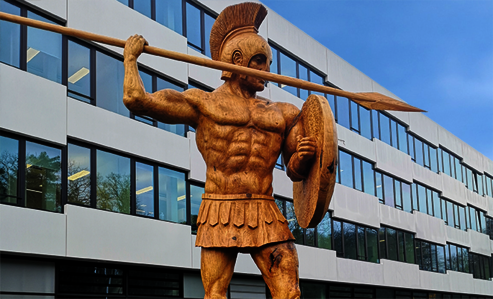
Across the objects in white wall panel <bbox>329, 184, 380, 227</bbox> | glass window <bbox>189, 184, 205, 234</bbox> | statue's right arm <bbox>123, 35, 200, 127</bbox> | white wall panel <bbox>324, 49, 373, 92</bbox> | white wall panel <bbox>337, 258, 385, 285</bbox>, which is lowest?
white wall panel <bbox>337, 258, 385, 285</bbox>

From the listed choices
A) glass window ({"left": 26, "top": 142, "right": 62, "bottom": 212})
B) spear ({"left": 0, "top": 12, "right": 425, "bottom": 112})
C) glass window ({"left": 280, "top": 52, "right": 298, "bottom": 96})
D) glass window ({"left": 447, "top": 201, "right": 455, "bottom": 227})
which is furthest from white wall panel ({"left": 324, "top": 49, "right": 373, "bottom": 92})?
spear ({"left": 0, "top": 12, "right": 425, "bottom": 112})

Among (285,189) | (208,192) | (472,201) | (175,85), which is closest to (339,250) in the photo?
(285,189)

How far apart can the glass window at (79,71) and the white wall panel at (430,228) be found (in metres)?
20.8

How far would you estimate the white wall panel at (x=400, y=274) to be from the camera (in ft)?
91.9

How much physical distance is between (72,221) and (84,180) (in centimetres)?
124

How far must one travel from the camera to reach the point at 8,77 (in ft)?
43.9

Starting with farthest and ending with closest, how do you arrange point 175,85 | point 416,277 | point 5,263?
point 416,277, point 175,85, point 5,263

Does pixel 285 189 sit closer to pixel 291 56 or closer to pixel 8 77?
pixel 291 56

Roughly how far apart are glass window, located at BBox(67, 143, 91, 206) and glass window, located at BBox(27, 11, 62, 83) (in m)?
1.72

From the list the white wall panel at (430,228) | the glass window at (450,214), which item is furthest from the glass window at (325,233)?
the glass window at (450,214)

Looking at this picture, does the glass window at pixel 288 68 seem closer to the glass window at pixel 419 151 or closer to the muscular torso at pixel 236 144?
the glass window at pixel 419 151

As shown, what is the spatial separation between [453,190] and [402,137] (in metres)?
7.32

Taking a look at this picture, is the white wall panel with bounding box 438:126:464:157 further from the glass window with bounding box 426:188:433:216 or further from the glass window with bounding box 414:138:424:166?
the glass window with bounding box 426:188:433:216

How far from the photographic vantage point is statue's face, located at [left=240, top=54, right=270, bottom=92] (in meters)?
4.99
